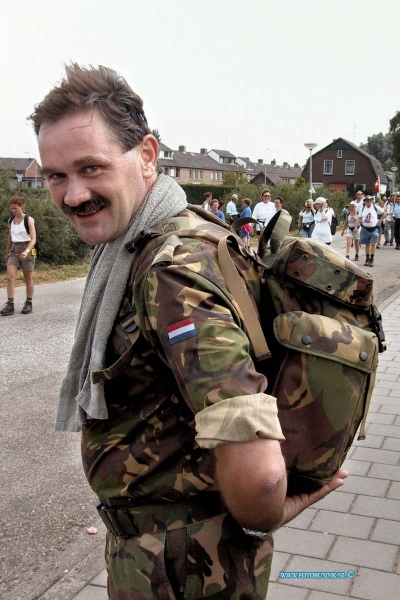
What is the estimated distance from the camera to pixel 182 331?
1358 mm

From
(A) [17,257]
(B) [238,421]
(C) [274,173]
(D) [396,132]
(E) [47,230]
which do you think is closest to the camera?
(B) [238,421]

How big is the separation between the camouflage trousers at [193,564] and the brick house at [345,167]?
86.7 meters

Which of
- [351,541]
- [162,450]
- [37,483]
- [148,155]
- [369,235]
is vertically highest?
[148,155]

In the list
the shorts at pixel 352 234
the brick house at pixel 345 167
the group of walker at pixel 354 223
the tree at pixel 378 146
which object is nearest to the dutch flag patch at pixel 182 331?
the group of walker at pixel 354 223

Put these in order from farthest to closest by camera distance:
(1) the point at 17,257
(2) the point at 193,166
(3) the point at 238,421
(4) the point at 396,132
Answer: (2) the point at 193,166 → (4) the point at 396,132 → (1) the point at 17,257 → (3) the point at 238,421

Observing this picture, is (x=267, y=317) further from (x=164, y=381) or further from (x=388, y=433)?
(x=388, y=433)

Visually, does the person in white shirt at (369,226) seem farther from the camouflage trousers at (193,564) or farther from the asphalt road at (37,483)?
the camouflage trousers at (193,564)

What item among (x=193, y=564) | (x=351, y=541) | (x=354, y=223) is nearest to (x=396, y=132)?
(x=354, y=223)

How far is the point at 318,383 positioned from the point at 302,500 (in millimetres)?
339

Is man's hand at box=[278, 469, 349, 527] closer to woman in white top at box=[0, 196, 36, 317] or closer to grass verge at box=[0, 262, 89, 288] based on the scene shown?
woman in white top at box=[0, 196, 36, 317]

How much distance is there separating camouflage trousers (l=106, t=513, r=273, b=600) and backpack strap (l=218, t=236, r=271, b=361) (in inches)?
17.0

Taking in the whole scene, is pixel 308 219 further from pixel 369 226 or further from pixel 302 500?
pixel 302 500

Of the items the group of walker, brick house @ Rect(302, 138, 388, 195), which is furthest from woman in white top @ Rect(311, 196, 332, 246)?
brick house @ Rect(302, 138, 388, 195)

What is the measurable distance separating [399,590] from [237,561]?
5.78 feet
